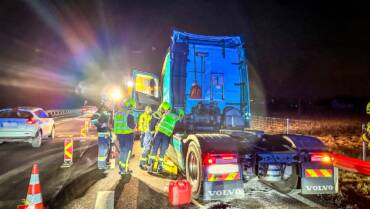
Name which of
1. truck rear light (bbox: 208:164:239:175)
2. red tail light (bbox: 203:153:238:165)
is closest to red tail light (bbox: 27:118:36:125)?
red tail light (bbox: 203:153:238:165)

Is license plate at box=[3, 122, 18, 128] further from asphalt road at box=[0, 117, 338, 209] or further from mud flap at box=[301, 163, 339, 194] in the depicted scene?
mud flap at box=[301, 163, 339, 194]

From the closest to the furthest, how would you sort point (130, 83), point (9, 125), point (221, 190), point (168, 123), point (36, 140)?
point (221, 190), point (168, 123), point (130, 83), point (9, 125), point (36, 140)

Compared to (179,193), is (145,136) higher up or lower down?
higher up

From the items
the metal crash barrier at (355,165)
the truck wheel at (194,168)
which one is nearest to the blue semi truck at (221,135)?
the truck wheel at (194,168)

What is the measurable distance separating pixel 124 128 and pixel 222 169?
3.13m

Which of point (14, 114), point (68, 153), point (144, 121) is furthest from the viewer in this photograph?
point (14, 114)

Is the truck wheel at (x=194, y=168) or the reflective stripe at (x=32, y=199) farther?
the truck wheel at (x=194, y=168)

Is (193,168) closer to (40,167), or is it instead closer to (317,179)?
(317,179)

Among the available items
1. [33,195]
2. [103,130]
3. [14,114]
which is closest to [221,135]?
[33,195]

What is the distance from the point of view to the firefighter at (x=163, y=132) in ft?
22.0

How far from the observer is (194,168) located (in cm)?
551

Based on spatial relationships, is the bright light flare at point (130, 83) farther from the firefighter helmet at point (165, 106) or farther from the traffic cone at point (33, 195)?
the traffic cone at point (33, 195)

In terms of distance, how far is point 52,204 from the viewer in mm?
4820

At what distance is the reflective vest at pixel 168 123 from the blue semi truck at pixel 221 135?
0.20 m
